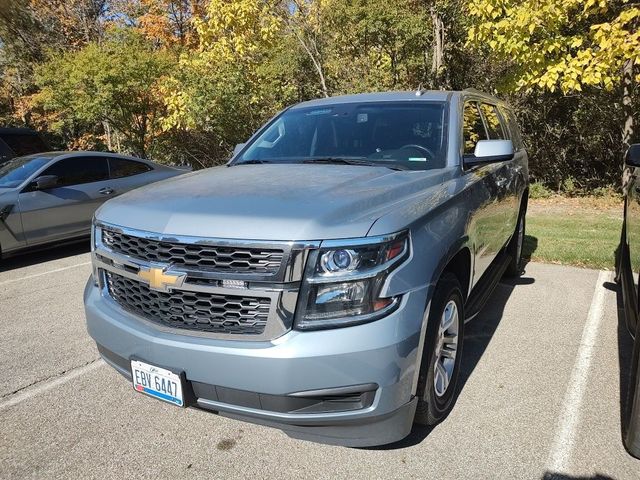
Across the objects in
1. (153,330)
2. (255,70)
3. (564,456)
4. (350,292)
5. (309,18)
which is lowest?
(564,456)

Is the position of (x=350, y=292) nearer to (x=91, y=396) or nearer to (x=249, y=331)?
(x=249, y=331)

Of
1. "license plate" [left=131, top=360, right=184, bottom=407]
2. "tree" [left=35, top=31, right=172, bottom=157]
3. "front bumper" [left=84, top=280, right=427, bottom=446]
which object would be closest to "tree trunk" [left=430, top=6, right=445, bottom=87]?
"tree" [left=35, top=31, right=172, bottom=157]

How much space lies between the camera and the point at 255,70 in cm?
1309

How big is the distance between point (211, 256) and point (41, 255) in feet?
21.7

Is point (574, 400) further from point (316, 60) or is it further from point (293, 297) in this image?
point (316, 60)

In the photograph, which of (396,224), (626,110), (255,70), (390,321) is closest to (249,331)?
(390,321)

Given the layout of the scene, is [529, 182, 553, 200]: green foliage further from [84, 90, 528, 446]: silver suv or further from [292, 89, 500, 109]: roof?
[84, 90, 528, 446]: silver suv

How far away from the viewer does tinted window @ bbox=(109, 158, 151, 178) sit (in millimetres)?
8219

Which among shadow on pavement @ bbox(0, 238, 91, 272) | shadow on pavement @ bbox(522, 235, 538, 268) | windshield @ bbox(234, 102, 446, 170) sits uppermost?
windshield @ bbox(234, 102, 446, 170)

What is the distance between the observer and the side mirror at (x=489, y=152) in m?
3.27

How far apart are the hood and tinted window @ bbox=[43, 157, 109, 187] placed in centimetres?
512

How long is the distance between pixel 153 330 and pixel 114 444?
2.69 ft

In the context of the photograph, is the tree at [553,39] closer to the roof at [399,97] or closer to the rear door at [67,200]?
the roof at [399,97]

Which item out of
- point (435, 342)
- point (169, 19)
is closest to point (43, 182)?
point (435, 342)
